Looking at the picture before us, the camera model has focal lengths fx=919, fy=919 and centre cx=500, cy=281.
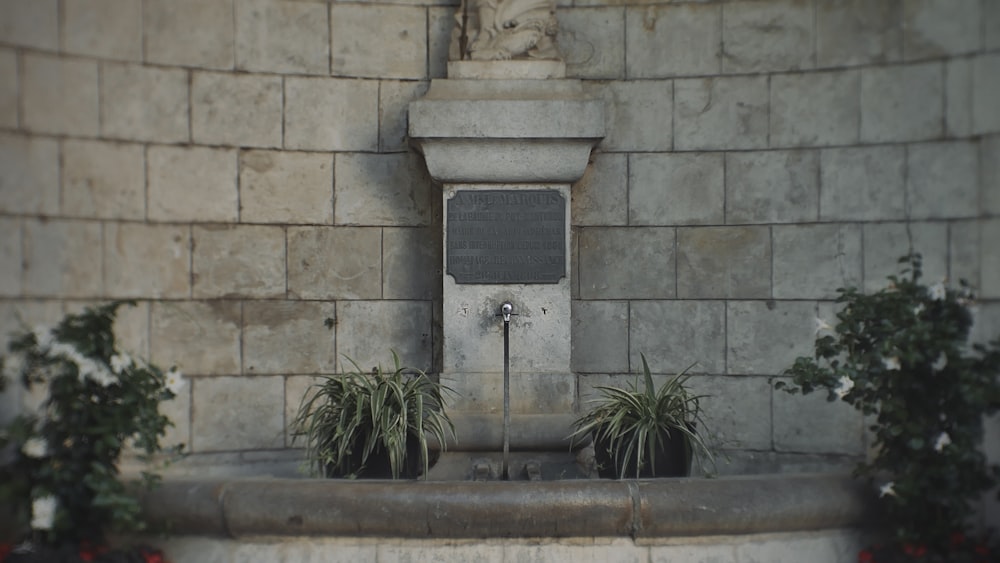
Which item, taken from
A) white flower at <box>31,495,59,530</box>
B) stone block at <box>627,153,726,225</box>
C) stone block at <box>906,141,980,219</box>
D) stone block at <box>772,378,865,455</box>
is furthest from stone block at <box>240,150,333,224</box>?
stone block at <box>906,141,980,219</box>

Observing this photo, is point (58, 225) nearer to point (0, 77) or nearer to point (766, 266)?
point (0, 77)

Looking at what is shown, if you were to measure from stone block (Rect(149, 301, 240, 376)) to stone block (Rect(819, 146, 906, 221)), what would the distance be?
3.87 m

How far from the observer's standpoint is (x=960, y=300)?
4.21 meters

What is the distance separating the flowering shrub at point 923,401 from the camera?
390 centimetres

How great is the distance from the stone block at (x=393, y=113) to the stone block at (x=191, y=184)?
0.98m

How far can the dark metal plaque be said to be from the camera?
5730mm

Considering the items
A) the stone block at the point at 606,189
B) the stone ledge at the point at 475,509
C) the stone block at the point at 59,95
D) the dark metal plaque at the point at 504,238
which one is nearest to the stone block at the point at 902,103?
the stone block at the point at 606,189

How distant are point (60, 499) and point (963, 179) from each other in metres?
5.03

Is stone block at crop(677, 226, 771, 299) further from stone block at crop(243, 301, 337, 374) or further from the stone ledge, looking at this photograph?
stone block at crop(243, 301, 337, 374)

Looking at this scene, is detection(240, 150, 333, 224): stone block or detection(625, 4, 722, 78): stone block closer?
detection(240, 150, 333, 224): stone block

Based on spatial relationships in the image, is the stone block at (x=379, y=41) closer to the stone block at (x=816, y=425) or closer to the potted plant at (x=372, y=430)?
the potted plant at (x=372, y=430)

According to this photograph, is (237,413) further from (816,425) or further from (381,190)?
(816,425)

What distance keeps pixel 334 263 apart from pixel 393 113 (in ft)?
3.53

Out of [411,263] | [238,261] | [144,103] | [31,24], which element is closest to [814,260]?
[411,263]
